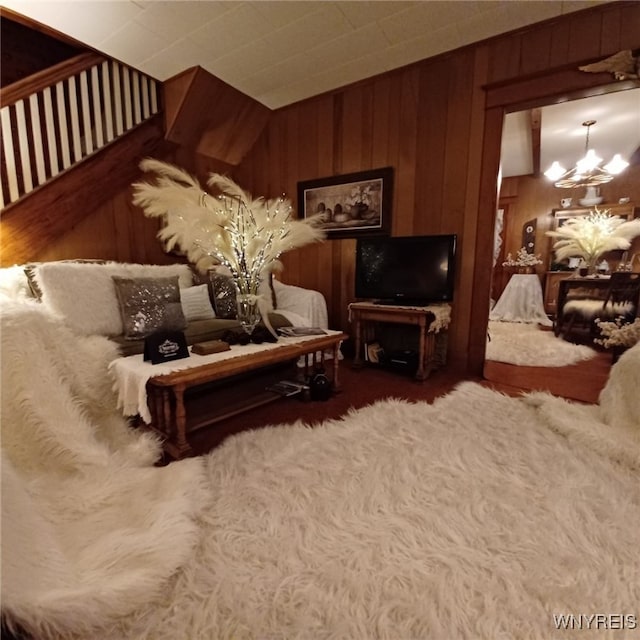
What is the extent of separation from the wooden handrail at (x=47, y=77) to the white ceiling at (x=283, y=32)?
122mm

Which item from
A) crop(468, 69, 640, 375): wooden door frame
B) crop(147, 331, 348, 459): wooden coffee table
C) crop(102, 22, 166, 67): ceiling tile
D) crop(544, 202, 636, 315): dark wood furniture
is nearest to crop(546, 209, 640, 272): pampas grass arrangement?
crop(544, 202, 636, 315): dark wood furniture

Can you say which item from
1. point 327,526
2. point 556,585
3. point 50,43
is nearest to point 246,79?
point 50,43

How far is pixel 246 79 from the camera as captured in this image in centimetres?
305

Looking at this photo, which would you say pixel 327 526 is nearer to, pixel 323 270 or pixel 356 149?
pixel 323 270

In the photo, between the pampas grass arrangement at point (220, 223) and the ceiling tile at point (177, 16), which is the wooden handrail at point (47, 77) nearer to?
the ceiling tile at point (177, 16)

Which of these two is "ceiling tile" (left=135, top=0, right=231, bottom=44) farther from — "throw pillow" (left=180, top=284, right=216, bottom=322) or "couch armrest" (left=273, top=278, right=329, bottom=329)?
"couch armrest" (left=273, top=278, right=329, bottom=329)

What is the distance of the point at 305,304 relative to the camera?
302 centimetres

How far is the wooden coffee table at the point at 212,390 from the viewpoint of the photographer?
147cm

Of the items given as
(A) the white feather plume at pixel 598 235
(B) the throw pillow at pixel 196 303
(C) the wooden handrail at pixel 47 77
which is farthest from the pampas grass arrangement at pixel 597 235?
(C) the wooden handrail at pixel 47 77

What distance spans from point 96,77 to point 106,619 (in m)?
3.49

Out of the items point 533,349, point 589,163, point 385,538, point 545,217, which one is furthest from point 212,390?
point 545,217

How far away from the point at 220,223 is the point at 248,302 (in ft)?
1.41

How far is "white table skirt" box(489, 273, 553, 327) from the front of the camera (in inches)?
203

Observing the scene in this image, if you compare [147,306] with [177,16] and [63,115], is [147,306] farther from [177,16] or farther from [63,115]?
[177,16]
